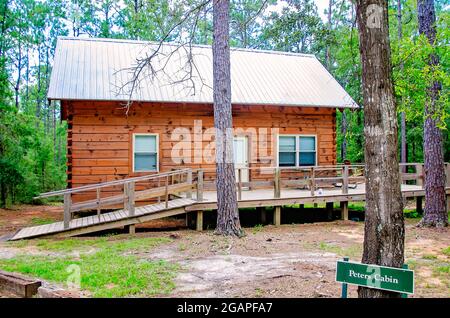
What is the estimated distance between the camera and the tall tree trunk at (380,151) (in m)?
4.12

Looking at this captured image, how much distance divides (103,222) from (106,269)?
361cm

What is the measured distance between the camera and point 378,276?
11.8 ft

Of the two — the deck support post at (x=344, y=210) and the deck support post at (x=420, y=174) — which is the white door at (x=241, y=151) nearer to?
the deck support post at (x=344, y=210)

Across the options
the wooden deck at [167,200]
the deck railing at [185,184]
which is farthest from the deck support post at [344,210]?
the deck railing at [185,184]

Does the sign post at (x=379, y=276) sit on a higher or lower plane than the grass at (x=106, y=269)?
higher

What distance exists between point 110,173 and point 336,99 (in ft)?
28.3

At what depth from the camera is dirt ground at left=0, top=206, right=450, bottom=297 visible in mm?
5738

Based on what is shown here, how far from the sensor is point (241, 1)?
119ft

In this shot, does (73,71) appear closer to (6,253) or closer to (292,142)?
(6,253)

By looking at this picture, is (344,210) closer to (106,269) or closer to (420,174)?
(420,174)

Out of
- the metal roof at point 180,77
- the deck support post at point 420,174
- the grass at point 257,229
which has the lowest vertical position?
the grass at point 257,229

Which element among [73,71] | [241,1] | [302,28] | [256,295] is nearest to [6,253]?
[256,295]

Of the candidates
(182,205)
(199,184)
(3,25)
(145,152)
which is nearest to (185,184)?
(199,184)

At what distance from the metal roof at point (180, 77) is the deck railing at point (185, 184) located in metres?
2.50
